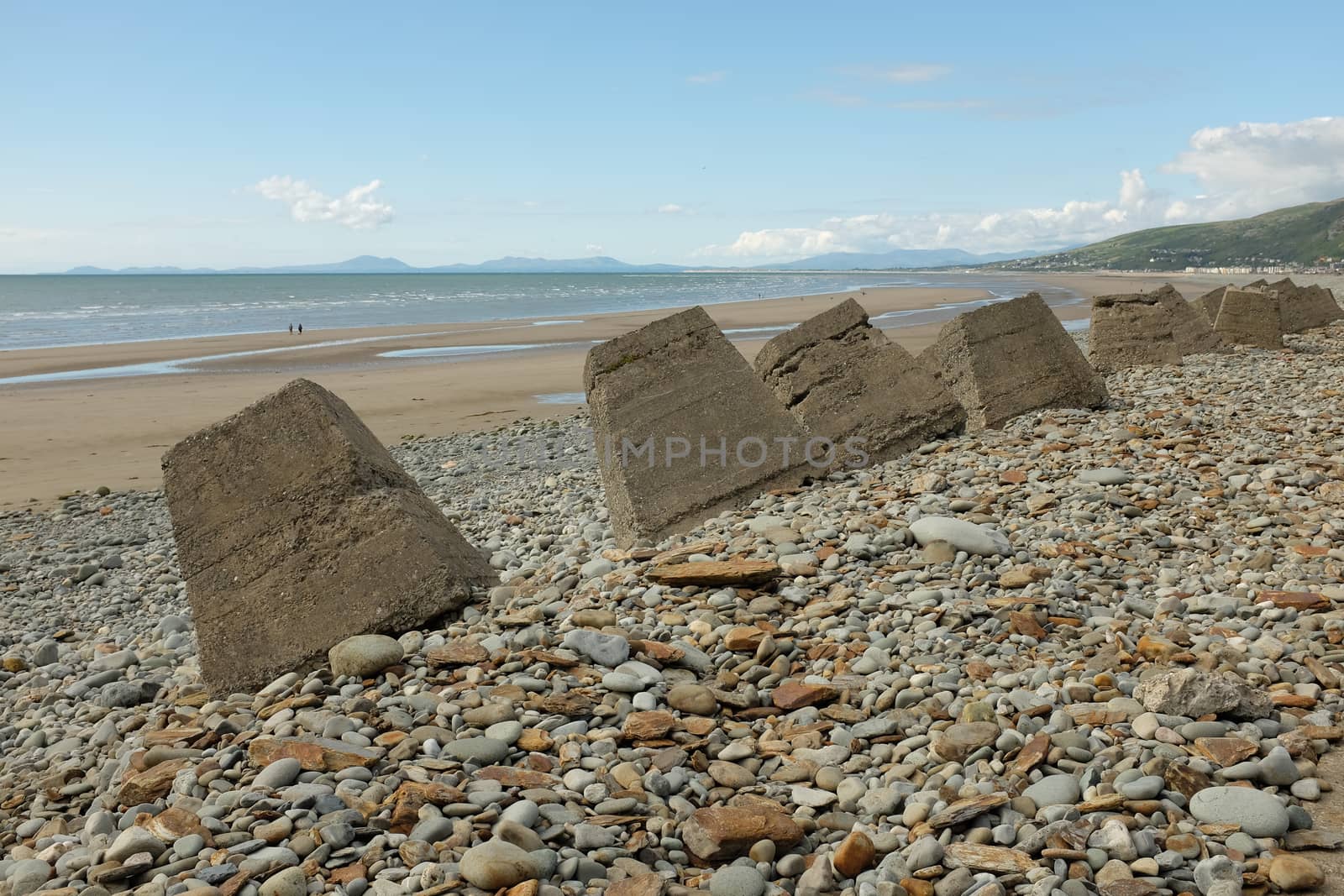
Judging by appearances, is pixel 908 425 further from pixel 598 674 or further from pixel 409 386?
pixel 409 386

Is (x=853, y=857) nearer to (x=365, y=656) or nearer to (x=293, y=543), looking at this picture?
(x=365, y=656)

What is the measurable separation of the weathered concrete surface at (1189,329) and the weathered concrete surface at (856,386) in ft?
26.1

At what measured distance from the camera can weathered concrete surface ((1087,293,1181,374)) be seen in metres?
14.3

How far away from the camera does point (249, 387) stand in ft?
72.7

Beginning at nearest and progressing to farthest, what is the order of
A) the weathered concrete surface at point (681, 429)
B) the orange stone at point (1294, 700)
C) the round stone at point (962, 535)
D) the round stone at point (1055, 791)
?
the round stone at point (1055, 791) < the orange stone at point (1294, 700) < the round stone at point (962, 535) < the weathered concrete surface at point (681, 429)

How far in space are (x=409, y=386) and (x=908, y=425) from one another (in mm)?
14564

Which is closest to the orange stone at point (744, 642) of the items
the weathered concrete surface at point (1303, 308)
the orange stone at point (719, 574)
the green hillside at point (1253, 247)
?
the orange stone at point (719, 574)

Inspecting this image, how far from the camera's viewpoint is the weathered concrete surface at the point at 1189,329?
1545 cm

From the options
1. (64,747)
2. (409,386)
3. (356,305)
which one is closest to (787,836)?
(64,747)

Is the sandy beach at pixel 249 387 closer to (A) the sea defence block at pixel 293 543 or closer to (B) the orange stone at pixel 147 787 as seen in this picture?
(A) the sea defence block at pixel 293 543

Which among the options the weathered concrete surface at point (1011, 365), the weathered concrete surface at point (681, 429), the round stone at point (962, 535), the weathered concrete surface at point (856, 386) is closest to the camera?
the round stone at point (962, 535)

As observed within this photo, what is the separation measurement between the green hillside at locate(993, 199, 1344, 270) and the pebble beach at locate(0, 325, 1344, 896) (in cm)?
14413

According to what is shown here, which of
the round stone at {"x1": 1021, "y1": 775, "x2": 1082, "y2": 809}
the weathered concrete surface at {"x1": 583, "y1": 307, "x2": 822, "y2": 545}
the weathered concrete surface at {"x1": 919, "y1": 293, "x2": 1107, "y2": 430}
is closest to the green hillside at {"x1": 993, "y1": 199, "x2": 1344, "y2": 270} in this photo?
the weathered concrete surface at {"x1": 919, "y1": 293, "x2": 1107, "y2": 430}

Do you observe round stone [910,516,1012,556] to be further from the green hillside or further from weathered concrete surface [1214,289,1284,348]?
the green hillside
